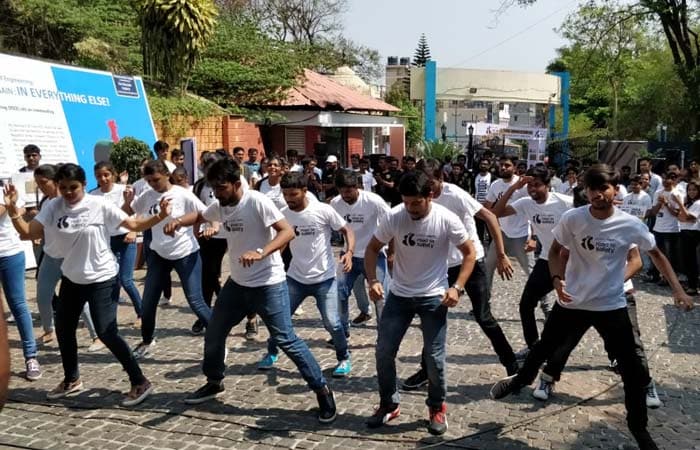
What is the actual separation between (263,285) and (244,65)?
1686 centimetres

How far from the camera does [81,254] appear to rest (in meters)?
5.02

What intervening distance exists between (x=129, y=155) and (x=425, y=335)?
8.05m

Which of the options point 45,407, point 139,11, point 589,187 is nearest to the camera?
point 589,187

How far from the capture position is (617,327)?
14.0ft

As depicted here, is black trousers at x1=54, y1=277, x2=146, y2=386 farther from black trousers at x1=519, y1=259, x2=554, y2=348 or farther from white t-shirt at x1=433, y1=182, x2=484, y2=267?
black trousers at x1=519, y1=259, x2=554, y2=348

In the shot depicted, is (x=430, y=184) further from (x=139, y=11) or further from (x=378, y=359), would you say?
(x=139, y=11)

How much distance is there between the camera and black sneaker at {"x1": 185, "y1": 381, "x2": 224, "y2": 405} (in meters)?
5.10

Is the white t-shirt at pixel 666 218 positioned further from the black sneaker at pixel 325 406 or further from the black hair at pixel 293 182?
the black sneaker at pixel 325 406

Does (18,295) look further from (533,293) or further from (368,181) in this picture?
(368,181)

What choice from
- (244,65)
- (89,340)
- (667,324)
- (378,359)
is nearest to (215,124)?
(244,65)

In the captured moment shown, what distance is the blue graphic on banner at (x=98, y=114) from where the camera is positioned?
38.0 ft

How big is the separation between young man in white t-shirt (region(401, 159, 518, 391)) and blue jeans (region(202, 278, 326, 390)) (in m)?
1.02

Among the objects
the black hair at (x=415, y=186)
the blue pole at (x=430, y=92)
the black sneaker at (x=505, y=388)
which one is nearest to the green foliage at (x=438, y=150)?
the blue pole at (x=430, y=92)

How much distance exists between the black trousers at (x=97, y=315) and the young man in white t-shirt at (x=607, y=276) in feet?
10.1
